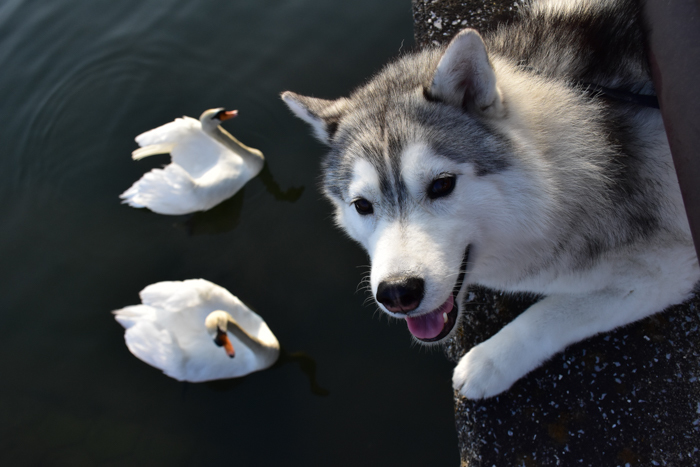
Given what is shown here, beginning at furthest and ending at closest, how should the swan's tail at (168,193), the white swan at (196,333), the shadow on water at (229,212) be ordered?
the shadow on water at (229,212) → the swan's tail at (168,193) → the white swan at (196,333)

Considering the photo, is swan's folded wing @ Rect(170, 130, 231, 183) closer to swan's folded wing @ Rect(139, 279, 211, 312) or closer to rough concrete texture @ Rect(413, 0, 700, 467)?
swan's folded wing @ Rect(139, 279, 211, 312)

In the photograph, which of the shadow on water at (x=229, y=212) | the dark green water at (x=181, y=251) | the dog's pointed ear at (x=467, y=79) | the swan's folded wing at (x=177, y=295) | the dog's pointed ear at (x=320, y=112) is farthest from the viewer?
the shadow on water at (x=229, y=212)

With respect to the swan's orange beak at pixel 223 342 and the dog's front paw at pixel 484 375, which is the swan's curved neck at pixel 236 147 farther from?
the dog's front paw at pixel 484 375

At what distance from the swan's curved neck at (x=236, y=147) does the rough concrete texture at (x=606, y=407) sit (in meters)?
3.52

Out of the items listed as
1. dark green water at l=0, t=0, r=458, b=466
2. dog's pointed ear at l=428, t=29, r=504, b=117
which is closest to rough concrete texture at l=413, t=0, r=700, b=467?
dark green water at l=0, t=0, r=458, b=466

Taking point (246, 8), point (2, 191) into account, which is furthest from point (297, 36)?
point (2, 191)

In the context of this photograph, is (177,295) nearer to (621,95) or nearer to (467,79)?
(467,79)

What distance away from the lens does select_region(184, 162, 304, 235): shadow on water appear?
520 centimetres

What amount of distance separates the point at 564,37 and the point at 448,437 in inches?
116

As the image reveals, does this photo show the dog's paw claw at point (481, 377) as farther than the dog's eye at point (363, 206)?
Yes

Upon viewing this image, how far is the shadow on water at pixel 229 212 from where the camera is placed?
205 inches

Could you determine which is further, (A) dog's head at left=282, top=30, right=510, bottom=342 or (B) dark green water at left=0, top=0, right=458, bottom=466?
(B) dark green water at left=0, top=0, right=458, bottom=466

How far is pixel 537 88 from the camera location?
7.45 ft

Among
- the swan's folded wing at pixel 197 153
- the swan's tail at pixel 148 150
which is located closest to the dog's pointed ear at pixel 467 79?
the swan's folded wing at pixel 197 153
